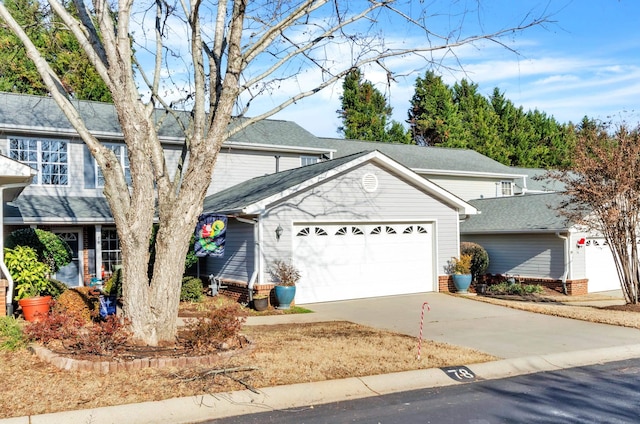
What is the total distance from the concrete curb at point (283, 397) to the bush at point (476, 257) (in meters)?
12.1

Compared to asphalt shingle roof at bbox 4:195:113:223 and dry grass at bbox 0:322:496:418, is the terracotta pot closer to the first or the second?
dry grass at bbox 0:322:496:418

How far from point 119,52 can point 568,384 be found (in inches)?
323

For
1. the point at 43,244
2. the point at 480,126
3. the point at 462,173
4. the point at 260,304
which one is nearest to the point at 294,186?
the point at 260,304

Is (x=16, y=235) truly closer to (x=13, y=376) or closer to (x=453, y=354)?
(x=13, y=376)

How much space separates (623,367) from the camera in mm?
9094

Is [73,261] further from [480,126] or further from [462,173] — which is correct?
[480,126]

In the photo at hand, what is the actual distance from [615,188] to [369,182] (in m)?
6.66

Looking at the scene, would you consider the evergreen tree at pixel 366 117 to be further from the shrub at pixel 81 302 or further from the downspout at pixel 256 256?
the shrub at pixel 81 302

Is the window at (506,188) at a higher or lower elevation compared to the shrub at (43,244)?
higher

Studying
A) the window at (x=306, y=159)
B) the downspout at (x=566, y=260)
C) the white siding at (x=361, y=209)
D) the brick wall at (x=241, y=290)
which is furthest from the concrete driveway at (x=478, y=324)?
the window at (x=306, y=159)

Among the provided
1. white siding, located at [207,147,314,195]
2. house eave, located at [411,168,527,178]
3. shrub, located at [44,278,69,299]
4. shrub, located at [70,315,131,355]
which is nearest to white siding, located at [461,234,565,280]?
house eave, located at [411,168,527,178]

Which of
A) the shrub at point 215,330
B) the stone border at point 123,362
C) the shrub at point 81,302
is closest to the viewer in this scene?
the stone border at point 123,362

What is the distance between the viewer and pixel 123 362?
7.75 m

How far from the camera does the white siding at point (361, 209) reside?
16.2m
